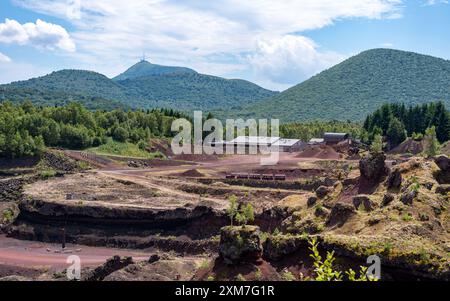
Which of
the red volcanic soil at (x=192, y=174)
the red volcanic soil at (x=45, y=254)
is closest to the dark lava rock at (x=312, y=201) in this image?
the red volcanic soil at (x=45, y=254)

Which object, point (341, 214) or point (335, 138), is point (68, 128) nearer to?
point (335, 138)

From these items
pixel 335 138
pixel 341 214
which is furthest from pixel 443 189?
pixel 335 138

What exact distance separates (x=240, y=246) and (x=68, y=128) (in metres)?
69.5

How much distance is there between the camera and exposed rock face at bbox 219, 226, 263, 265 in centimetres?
3070

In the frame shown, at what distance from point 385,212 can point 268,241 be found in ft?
27.7

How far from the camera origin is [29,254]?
50375 mm

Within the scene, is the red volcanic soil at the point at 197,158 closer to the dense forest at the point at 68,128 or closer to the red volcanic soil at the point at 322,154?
the dense forest at the point at 68,128

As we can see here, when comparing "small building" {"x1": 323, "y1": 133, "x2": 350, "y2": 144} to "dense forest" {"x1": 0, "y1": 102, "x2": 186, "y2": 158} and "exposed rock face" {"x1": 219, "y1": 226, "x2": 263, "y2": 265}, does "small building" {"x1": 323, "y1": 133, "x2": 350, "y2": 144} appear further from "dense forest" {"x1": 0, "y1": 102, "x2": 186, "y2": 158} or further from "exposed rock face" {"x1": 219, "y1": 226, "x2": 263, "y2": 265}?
"exposed rock face" {"x1": 219, "y1": 226, "x2": 263, "y2": 265}

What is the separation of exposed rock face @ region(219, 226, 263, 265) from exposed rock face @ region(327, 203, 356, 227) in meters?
8.33

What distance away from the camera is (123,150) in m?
96.6

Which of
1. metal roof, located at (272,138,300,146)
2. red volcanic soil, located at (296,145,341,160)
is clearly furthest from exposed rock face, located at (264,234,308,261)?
metal roof, located at (272,138,300,146)

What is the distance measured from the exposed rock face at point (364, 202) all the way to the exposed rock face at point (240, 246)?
10269 millimetres
